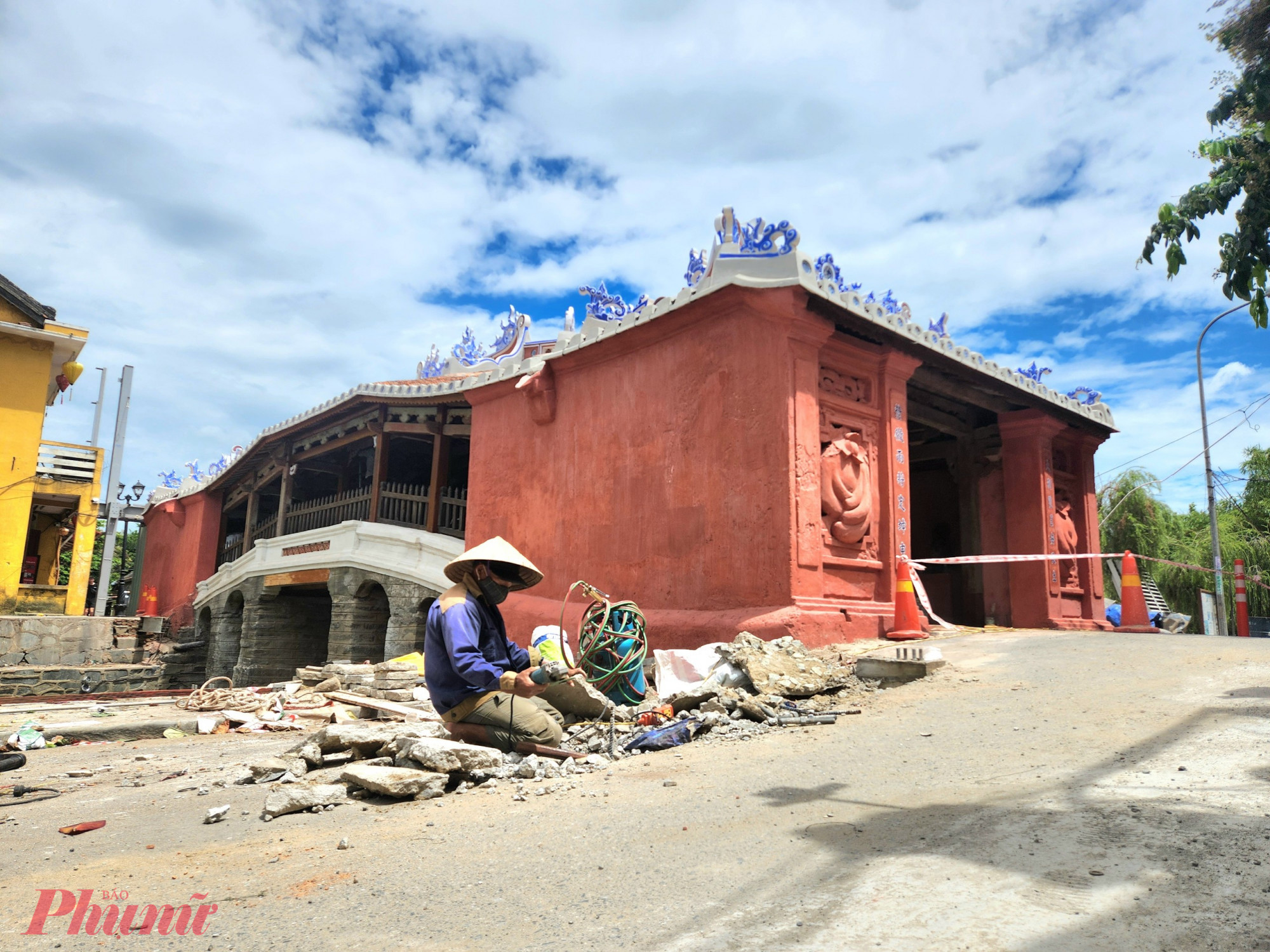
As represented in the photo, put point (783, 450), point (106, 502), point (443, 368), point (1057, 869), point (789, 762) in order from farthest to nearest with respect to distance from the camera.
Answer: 1. point (106, 502)
2. point (443, 368)
3. point (783, 450)
4. point (789, 762)
5. point (1057, 869)

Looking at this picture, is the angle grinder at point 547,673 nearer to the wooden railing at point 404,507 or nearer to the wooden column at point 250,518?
the wooden railing at point 404,507

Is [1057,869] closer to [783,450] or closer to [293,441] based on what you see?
[783,450]

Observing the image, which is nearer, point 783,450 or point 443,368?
point 783,450

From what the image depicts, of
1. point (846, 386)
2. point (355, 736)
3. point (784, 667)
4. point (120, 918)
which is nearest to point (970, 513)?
point (846, 386)

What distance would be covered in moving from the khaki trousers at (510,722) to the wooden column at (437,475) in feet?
27.0

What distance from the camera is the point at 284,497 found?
16.5 m

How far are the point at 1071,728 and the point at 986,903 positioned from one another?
8.07ft

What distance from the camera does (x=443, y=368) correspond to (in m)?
16.2

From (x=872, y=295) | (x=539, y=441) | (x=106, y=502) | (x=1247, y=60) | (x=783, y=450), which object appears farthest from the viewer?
(x=106, y=502)

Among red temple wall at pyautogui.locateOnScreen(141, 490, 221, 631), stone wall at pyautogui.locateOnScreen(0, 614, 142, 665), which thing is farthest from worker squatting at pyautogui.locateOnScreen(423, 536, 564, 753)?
red temple wall at pyautogui.locateOnScreen(141, 490, 221, 631)

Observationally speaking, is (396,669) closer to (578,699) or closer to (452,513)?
(578,699)

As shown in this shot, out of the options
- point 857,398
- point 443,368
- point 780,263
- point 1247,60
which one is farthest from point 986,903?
point 443,368

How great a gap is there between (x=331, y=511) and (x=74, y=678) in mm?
5638

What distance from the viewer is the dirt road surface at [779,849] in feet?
6.88
